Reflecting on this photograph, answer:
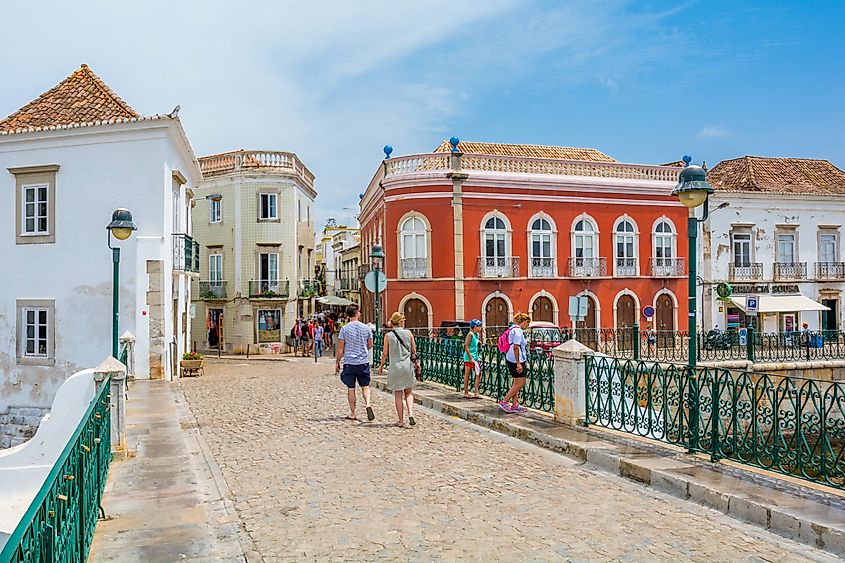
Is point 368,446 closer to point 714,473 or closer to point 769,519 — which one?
point 714,473

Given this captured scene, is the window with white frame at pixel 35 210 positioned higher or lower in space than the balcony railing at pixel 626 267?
higher

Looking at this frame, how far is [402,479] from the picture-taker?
748 cm

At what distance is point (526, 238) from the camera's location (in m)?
29.5

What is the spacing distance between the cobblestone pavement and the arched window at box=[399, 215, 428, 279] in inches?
702

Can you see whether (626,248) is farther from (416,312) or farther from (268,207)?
(268,207)

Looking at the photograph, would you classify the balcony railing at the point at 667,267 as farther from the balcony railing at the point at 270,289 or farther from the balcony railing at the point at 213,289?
the balcony railing at the point at 213,289

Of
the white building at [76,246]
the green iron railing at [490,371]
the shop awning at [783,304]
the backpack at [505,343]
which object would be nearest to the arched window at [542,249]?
the shop awning at [783,304]

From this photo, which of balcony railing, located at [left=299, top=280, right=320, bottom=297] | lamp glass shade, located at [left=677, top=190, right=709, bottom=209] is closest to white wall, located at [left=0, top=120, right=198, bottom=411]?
lamp glass shade, located at [left=677, top=190, right=709, bottom=209]

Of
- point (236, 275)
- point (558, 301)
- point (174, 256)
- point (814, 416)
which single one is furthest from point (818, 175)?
point (814, 416)

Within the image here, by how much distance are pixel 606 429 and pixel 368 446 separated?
3133mm

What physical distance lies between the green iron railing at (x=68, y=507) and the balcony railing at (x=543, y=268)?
23.8 metres

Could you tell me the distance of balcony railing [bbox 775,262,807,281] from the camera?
33.6 m

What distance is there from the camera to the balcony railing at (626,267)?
30.9 metres

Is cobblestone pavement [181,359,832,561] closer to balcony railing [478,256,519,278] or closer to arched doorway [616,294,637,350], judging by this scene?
balcony railing [478,256,519,278]
